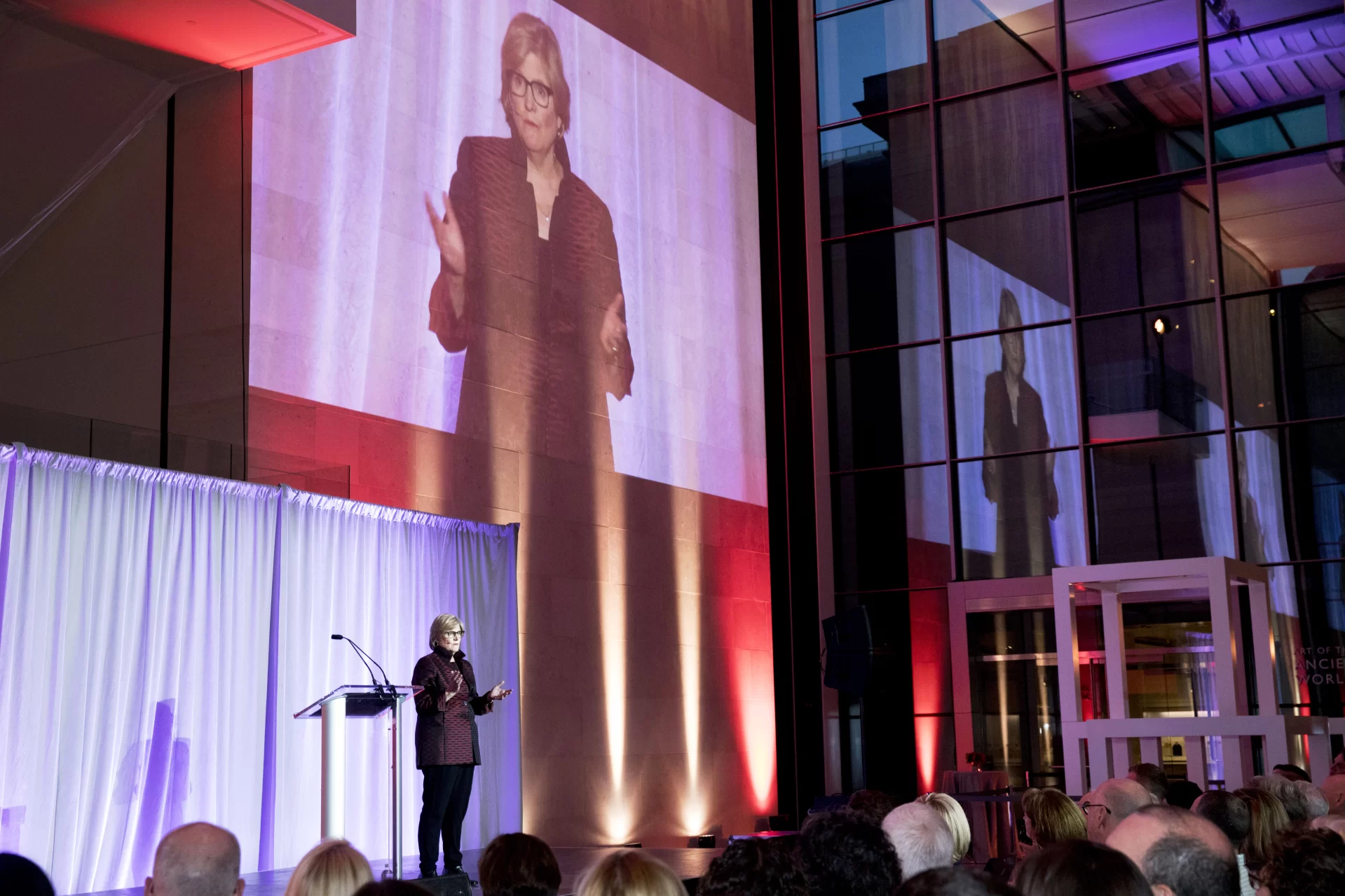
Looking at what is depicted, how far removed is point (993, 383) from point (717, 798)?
18.3 ft

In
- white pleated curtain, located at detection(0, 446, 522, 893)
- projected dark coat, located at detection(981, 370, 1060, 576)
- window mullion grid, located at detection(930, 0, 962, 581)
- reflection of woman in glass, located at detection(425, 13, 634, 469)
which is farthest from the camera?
window mullion grid, located at detection(930, 0, 962, 581)

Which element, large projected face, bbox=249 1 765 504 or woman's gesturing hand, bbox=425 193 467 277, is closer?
large projected face, bbox=249 1 765 504

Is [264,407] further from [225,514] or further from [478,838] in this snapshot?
[478,838]

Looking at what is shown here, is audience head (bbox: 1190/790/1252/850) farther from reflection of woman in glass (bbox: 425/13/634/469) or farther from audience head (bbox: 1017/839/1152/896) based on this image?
reflection of woman in glass (bbox: 425/13/634/469)

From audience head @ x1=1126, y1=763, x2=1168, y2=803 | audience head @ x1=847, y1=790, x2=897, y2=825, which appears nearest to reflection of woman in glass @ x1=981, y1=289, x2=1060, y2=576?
audience head @ x1=1126, y1=763, x2=1168, y2=803

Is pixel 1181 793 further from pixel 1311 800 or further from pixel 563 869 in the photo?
pixel 563 869

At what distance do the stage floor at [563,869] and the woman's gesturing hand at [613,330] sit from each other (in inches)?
184

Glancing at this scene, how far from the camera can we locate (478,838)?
1014 centimetres

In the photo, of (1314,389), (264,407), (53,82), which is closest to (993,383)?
(1314,389)

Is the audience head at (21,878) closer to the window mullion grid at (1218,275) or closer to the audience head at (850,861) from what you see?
the audience head at (850,861)

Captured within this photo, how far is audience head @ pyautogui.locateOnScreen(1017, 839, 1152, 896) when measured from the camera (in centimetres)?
221

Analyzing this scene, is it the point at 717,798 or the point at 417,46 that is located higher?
the point at 417,46

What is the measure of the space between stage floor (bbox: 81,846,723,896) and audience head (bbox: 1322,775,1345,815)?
2.98 metres

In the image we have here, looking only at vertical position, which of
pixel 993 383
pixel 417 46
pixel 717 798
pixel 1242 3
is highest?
pixel 1242 3
